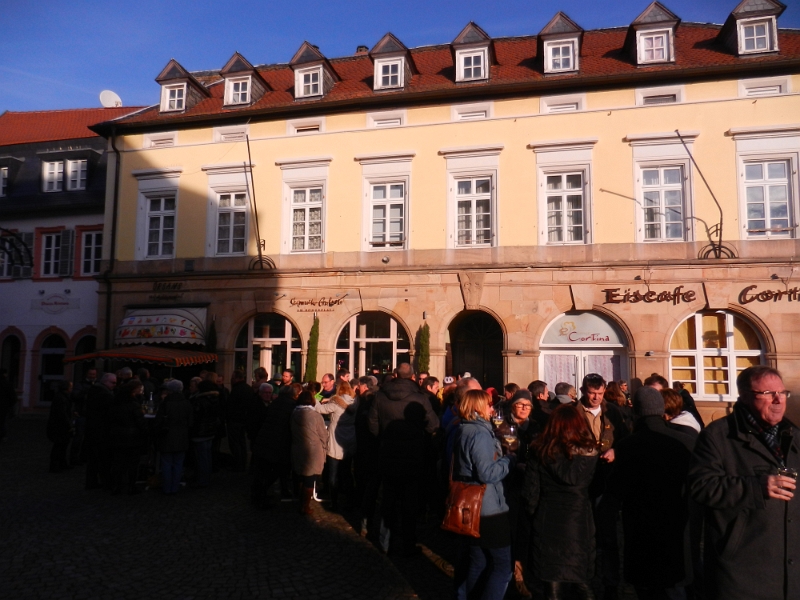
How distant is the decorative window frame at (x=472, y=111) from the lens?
54.0 ft

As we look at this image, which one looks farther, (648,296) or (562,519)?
(648,296)

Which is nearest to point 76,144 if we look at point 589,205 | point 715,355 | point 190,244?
point 190,244

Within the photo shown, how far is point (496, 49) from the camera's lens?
62.4 feet

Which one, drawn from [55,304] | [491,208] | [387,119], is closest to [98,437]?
[491,208]

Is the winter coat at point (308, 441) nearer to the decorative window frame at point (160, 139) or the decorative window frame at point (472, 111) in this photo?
the decorative window frame at point (472, 111)

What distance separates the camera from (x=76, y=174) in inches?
883

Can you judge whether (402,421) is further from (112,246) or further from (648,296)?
(112,246)

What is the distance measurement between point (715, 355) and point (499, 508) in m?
12.2

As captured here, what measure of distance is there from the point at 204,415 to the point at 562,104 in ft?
38.2

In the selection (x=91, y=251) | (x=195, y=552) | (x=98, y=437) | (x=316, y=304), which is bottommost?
(x=195, y=552)

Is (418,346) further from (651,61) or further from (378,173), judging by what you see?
(651,61)

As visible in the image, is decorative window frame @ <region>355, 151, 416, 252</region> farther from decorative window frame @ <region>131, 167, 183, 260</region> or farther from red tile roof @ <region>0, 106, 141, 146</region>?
red tile roof @ <region>0, 106, 141, 146</region>

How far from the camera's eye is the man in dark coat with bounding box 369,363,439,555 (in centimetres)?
643

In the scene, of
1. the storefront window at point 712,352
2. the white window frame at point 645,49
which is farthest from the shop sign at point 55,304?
the white window frame at point 645,49
